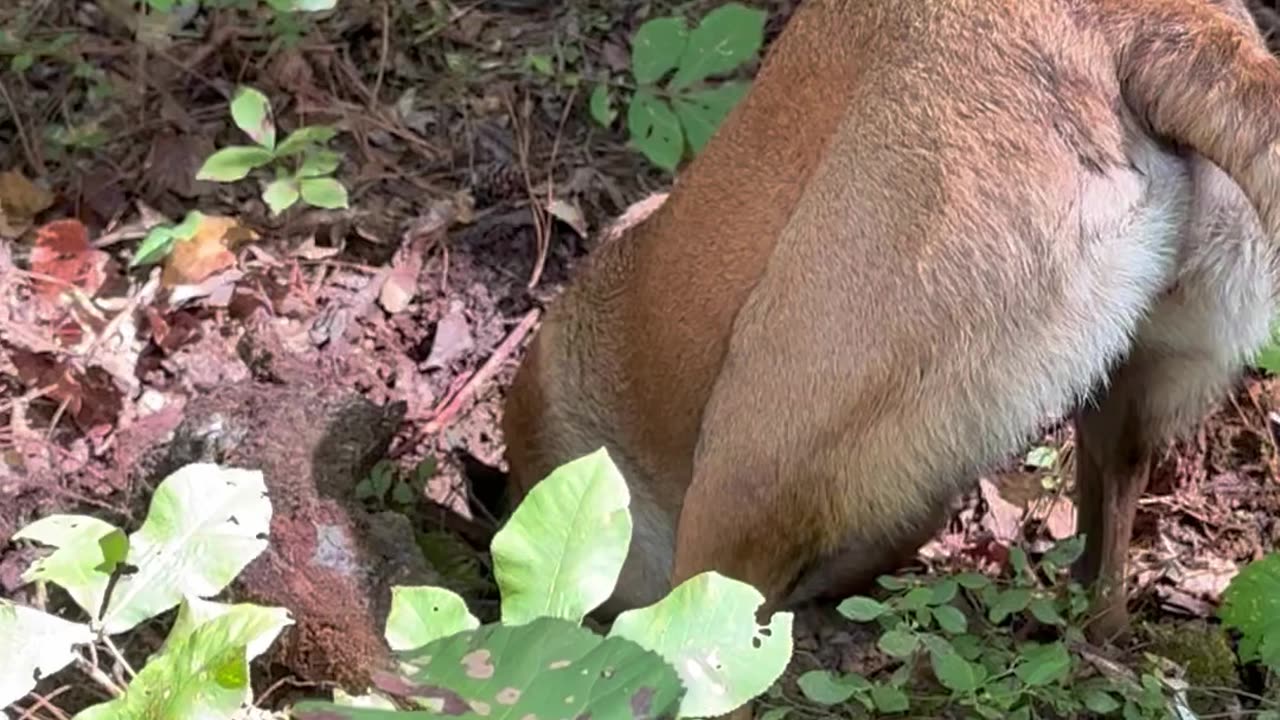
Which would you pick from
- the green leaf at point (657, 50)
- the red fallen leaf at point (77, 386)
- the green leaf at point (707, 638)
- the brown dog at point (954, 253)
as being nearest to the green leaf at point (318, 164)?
the red fallen leaf at point (77, 386)

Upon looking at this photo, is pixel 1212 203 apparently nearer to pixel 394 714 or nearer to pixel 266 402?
pixel 394 714

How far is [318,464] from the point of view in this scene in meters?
3.28

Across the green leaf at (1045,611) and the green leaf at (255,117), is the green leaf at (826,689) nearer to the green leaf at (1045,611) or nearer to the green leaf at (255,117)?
the green leaf at (1045,611)

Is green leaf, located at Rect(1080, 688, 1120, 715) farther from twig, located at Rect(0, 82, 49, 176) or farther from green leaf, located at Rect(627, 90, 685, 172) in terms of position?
twig, located at Rect(0, 82, 49, 176)

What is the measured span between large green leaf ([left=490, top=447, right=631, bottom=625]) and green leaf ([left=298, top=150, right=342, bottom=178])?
247 cm

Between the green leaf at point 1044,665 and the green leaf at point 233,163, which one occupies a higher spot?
the green leaf at point 233,163

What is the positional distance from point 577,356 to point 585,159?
1258mm

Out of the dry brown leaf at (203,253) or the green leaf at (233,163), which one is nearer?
the green leaf at (233,163)

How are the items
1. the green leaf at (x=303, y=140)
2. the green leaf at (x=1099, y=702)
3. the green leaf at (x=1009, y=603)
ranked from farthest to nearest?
the green leaf at (x=303, y=140) → the green leaf at (x=1009, y=603) → the green leaf at (x=1099, y=702)

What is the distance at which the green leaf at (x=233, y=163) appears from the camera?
4074mm

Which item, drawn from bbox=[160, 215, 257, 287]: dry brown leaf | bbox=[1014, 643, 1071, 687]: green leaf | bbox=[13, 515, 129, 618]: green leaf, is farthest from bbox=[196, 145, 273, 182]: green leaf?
bbox=[1014, 643, 1071, 687]: green leaf

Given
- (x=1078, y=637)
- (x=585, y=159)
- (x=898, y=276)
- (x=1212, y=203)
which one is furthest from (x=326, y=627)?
(x=585, y=159)

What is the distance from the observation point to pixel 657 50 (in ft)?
14.2

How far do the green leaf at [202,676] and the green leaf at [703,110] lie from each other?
249 centimetres
